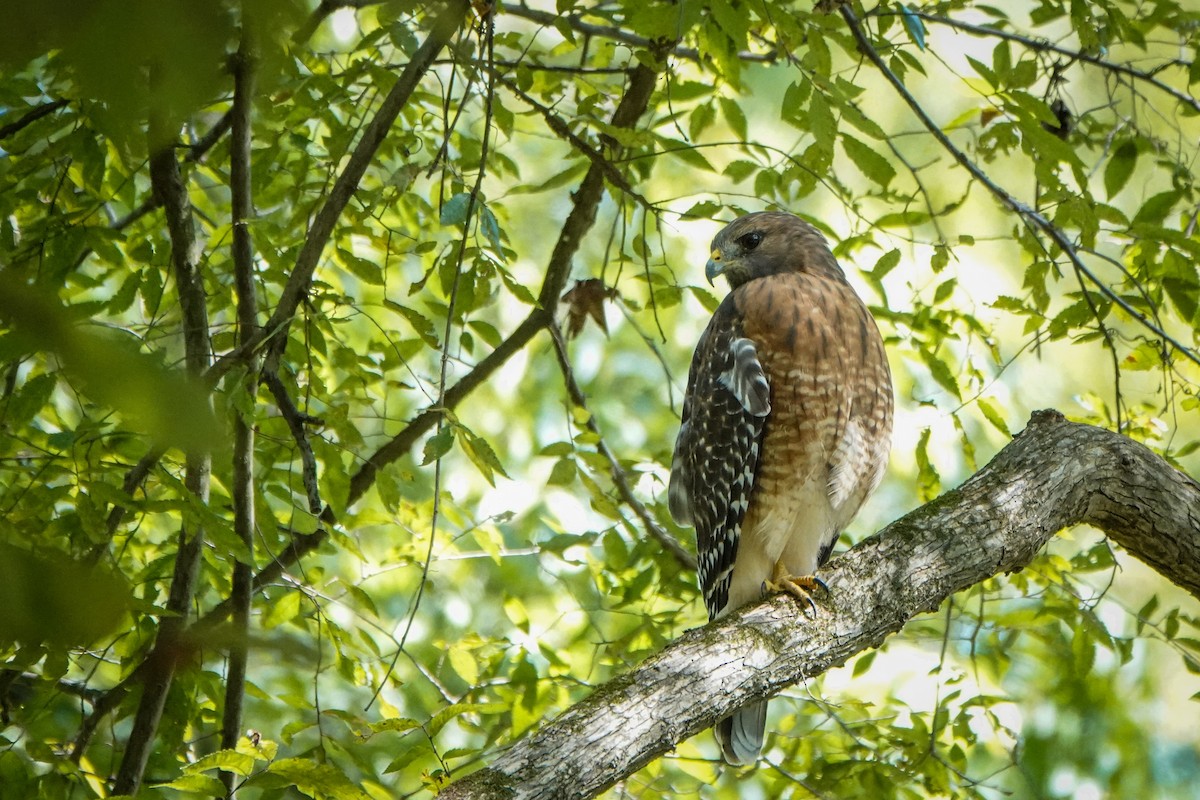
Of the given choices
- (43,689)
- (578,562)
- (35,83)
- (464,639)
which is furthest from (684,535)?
(35,83)

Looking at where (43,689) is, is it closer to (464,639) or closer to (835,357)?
(464,639)

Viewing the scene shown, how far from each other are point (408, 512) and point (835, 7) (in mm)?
2169

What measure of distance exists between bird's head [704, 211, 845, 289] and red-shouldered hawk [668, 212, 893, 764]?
0.86ft

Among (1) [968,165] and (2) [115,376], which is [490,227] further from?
(2) [115,376]

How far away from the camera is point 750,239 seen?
4469 mm

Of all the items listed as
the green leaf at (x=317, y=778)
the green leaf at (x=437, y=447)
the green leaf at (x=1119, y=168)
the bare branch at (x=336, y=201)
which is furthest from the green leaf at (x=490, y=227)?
the green leaf at (x=1119, y=168)

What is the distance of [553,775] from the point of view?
2238 mm

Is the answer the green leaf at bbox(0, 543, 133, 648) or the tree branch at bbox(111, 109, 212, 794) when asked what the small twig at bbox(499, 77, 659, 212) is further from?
the green leaf at bbox(0, 543, 133, 648)

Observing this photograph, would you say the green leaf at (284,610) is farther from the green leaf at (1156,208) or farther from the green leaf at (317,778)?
the green leaf at (1156,208)

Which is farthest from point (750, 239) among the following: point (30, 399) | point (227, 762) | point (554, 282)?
point (227, 762)

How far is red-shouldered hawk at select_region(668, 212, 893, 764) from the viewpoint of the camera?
12.4ft

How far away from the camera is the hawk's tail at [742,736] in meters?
3.84

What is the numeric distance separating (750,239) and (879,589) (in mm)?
1826

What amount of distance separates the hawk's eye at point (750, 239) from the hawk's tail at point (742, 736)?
5.63 ft
